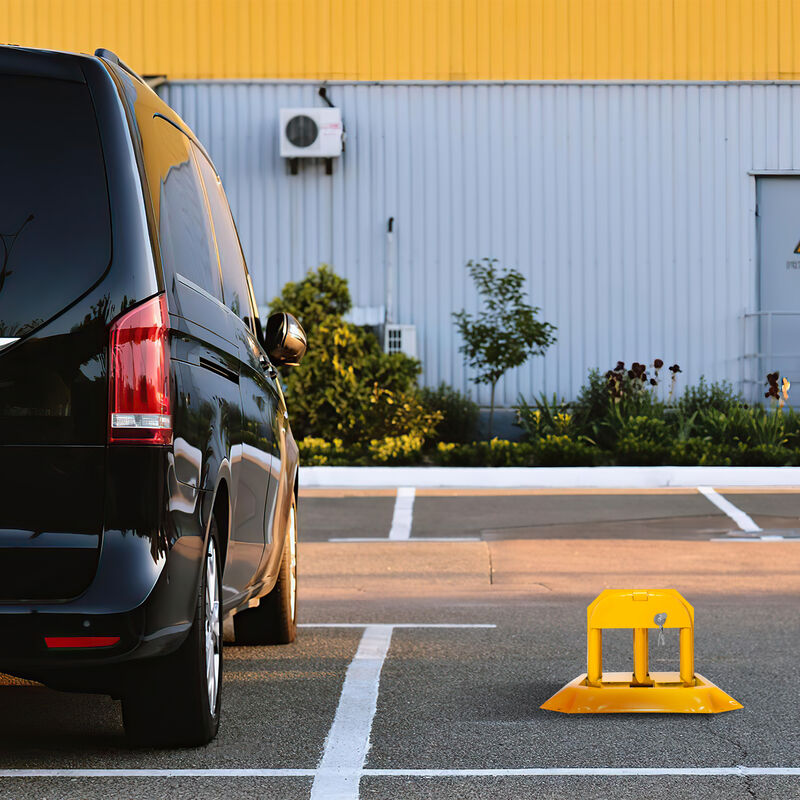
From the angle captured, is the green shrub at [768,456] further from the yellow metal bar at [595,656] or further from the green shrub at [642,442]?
the yellow metal bar at [595,656]

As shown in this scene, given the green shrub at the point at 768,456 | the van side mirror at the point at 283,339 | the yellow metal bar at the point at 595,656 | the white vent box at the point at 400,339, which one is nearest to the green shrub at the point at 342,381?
the white vent box at the point at 400,339

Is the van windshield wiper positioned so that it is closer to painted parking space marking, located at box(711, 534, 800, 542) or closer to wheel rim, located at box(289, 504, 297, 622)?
wheel rim, located at box(289, 504, 297, 622)

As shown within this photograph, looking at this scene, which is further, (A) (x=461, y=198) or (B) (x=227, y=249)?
(A) (x=461, y=198)

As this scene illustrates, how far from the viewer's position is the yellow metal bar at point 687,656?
5.20 m

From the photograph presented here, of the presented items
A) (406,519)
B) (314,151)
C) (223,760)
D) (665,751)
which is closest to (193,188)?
(223,760)

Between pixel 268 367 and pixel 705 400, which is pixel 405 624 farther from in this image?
pixel 705 400

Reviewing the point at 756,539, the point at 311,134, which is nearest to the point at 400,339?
the point at 311,134

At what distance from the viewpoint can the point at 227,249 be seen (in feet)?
19.2

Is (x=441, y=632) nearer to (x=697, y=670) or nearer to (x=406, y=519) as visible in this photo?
(x=697, y=670)

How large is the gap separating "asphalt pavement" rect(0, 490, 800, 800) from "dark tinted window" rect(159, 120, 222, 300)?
5.16 ft

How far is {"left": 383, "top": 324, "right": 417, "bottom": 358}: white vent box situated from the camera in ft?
65.5

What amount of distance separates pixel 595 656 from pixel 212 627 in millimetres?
1452

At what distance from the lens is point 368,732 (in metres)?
4.97

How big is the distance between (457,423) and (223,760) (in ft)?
46.5
